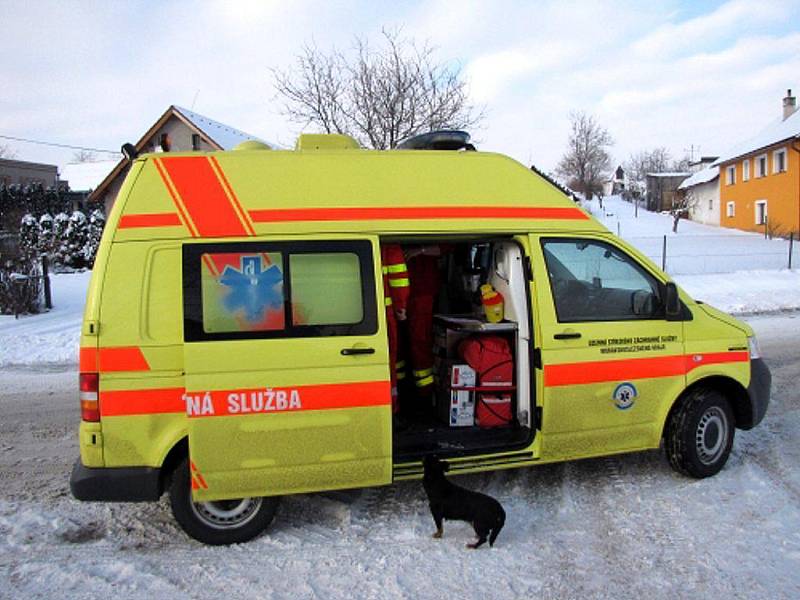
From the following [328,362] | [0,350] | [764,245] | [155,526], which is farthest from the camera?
[764,245]

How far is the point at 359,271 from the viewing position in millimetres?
3818

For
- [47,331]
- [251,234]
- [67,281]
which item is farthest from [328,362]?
[67,281]

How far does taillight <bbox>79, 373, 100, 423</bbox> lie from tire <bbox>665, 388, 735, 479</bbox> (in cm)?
392

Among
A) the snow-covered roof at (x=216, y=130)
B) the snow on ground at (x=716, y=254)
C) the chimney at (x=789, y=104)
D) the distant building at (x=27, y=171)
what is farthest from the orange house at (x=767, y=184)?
the distant building at (x=27, y=171)

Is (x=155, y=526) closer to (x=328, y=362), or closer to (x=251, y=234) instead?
(x=328, y=362)

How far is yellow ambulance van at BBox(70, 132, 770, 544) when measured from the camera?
3559mm

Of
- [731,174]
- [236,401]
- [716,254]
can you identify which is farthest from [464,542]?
[731,174]

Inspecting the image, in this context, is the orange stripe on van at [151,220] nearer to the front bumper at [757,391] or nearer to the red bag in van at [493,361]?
the red bag in van at [493,361]

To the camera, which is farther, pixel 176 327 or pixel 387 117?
pixel 387 117

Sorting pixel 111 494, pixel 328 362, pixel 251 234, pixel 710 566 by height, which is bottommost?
pixel 710 566

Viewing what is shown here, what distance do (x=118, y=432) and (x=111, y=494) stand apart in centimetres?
37

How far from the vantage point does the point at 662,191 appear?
2522 inches

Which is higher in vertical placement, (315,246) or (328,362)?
(315,246)

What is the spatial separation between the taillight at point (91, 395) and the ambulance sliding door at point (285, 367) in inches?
21.1
